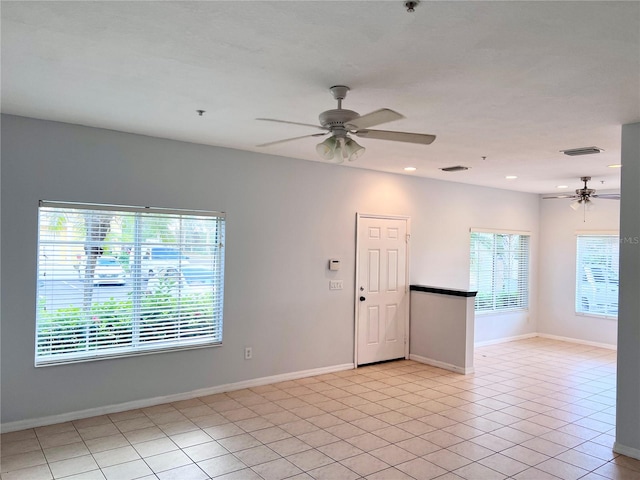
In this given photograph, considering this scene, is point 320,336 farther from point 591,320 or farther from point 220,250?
point 591,320

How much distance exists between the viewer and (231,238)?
491 centimetres

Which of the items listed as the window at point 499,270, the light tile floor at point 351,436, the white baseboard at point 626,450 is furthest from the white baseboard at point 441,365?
the white baseboard at point 626,450

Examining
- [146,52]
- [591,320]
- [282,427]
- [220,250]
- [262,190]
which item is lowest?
[282,427]

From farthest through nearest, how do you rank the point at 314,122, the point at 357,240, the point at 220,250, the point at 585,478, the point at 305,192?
1. the point at 357,240
2. the point at 305,192
3. the point at 220,250
4. the point at 314,122
5. the point at 585,478

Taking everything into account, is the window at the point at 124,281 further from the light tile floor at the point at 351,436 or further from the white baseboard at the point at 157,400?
the light tile floor at the point at 351,436

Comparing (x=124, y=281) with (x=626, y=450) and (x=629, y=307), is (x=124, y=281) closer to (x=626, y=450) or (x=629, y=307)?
(x=629, y=307)

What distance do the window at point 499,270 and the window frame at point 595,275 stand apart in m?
0.79

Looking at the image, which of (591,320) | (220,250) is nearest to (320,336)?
(220,250)

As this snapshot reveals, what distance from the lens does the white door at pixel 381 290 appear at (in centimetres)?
601

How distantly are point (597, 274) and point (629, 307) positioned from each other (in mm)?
4675

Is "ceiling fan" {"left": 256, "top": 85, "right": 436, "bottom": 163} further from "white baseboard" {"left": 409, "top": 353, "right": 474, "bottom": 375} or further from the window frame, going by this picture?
the window frame

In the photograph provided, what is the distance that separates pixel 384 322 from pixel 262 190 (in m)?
2.47

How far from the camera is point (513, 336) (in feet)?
26.3

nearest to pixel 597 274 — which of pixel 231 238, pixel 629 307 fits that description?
pixel 629 307
